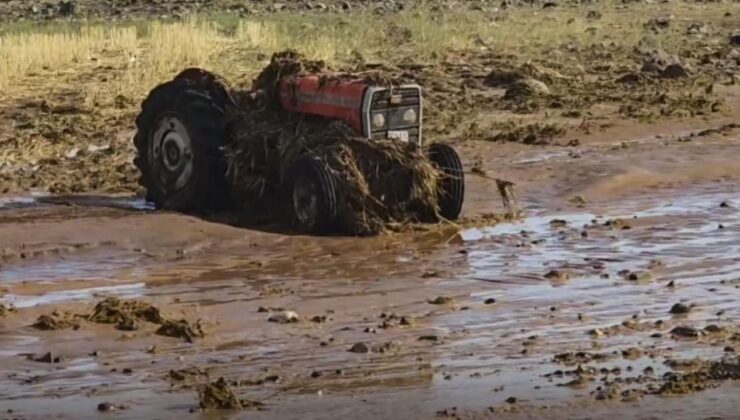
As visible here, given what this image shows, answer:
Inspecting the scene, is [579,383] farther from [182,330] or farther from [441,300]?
[182,330]

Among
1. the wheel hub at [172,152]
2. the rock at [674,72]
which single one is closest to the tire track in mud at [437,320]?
the wheel hub at [172,152]

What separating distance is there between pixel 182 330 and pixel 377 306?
1.48 m

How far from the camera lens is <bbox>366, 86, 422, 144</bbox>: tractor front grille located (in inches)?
537

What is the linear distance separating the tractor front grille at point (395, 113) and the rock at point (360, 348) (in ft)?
13.7

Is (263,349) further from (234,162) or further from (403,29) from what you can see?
(403,29)

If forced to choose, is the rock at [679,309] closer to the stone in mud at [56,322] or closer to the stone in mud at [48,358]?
the stone in mud at [56,322]

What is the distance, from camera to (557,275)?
11938 millimetres

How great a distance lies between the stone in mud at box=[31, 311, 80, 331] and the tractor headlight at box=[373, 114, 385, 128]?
3925 millimetres

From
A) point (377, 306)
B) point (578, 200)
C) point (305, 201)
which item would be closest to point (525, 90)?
point (578, 200)

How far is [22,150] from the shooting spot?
18516 mm

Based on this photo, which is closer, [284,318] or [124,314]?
[124,314]

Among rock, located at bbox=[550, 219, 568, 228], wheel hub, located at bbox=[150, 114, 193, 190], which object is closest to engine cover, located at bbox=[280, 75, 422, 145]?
wheel hub, located at bbox=[150, 114, 193, 190]

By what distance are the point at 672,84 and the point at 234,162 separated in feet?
39.6

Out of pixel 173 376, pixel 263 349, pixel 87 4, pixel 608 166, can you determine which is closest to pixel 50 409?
pixel 173 376
